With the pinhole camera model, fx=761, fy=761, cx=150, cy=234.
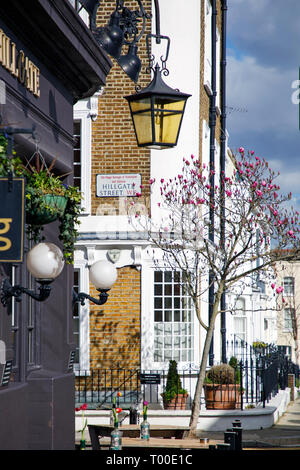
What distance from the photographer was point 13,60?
7.98 meters

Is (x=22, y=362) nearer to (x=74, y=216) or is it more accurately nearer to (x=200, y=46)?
(x=74, y=216)

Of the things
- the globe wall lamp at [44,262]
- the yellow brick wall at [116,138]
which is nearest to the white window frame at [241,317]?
the yellow brick wall at [116,138]

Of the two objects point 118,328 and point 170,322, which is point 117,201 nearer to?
point 118,328

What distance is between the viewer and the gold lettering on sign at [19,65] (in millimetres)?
7711

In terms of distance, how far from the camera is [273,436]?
51.1ft

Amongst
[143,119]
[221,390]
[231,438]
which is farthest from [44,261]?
[221,390]

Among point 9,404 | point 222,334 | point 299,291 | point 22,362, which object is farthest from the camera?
point 299,291

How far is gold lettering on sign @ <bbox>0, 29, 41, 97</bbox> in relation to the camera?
7.71 metres

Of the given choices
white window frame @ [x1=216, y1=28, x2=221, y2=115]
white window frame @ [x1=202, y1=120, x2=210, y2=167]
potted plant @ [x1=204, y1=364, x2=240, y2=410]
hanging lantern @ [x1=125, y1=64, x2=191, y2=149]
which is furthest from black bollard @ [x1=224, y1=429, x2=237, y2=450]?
white window frame @ [x1=216, y1=28, x2=221, y2=115]

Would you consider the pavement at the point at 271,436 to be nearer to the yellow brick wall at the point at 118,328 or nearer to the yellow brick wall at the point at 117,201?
the yellow brick wall at the point at 118,328

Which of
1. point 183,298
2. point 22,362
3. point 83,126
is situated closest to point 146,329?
point 183,298

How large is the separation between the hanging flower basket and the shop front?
53 centimetres
